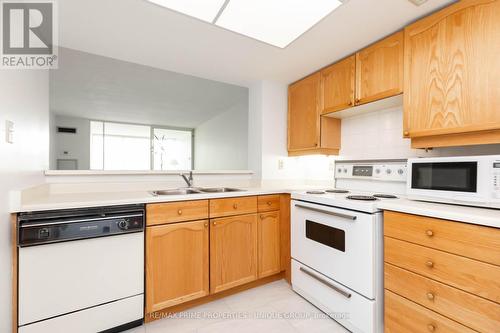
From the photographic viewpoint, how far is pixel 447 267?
107 centimetres

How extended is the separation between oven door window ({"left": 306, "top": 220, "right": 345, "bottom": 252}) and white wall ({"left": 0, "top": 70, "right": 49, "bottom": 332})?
177cm

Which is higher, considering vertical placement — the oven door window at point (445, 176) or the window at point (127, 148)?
the window at point (127, 148)

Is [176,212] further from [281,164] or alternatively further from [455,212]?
[455,212]

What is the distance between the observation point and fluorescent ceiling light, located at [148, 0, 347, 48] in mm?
1346

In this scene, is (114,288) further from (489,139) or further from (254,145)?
(489,139)

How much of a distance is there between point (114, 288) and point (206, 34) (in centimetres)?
182

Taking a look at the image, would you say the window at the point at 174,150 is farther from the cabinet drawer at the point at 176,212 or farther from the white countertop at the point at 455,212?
A: the white countertop at the point at 455,212

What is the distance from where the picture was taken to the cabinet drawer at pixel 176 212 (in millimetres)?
1536

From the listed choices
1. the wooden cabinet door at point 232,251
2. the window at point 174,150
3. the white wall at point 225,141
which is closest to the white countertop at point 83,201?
the wooden cabinet door at point 232,251

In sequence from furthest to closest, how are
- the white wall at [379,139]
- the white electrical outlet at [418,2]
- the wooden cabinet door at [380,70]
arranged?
the white wall at [379,139], the wooden cabinet door at [380,70], the white electrical outlet at [418,2]

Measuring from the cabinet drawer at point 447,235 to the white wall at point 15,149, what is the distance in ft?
6.39

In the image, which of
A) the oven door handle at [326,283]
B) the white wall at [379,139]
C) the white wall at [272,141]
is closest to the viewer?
the oven door handle at [326,283]

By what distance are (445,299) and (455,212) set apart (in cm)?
41

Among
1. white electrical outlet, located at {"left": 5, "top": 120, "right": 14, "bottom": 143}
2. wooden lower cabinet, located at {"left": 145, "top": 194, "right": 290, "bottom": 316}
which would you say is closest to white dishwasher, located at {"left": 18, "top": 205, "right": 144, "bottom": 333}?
wooden lower cabinet, located at {"left": 145, "top": 194, "right": 290, "bottom": 316}
